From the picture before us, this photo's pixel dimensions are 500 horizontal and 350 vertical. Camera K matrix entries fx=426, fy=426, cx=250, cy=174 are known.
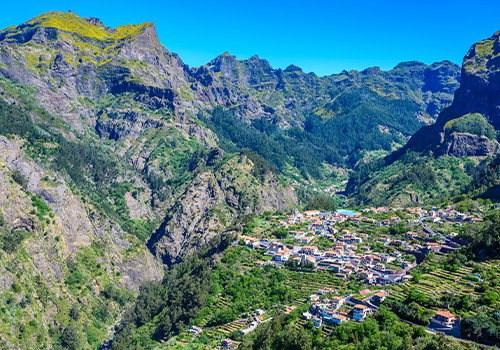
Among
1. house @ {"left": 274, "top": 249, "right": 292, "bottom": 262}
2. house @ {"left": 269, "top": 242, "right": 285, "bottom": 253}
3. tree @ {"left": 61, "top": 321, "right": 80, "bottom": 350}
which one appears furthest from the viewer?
house @ {"left": 269, "top": 242, "right": 285, "bottom": 253}

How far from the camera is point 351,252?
102 m

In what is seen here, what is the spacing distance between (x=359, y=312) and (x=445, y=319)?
12.7 meters

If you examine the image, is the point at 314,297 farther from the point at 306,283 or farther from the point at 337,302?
the point at 306,283

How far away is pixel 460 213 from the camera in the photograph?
12769 centimetres

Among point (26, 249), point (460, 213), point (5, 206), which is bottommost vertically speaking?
point (26, 249)

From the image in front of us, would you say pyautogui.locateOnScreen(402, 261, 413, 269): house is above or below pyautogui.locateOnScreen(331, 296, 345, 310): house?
above

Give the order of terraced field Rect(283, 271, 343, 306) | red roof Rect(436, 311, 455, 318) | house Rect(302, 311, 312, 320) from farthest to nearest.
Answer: terraced field Rect(283, 271, 343, 306) < house Rect(302, 311, 312, 320) < red roof Rect(436, 311, 455, 318)

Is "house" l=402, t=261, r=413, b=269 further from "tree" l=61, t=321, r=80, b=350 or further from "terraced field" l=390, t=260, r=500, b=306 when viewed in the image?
"tree" l=61, t=321, r=80, b=350

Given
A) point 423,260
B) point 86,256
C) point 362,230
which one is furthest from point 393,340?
point 86,256

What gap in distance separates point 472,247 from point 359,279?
24675mm

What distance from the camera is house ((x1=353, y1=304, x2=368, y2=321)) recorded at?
68812 mm

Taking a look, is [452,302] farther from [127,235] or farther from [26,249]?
[127,235]

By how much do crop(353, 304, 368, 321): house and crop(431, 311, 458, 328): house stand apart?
1019 centimetres

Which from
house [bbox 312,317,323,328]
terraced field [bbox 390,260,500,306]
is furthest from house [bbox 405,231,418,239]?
house [bbox 312,317,323,328]
